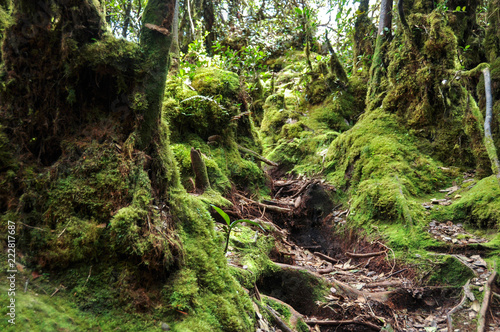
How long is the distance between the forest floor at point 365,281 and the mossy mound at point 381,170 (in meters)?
0.38

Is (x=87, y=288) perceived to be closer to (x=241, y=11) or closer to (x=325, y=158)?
(x=325, y=158)

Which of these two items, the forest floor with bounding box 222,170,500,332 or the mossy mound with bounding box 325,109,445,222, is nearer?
the forest floor with bounding box 222,170,500,332

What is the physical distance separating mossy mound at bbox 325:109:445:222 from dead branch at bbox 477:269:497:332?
1.45 m

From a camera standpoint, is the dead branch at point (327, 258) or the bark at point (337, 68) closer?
the dead branch at point (327, 258)

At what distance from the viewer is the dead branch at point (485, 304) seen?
298 centimetres

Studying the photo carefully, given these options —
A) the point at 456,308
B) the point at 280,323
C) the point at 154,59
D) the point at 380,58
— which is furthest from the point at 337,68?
the point at 280,323

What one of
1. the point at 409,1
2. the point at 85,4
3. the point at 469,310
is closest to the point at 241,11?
the point at 409,1

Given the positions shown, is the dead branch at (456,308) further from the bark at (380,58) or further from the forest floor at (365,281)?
the bark at (380,58)

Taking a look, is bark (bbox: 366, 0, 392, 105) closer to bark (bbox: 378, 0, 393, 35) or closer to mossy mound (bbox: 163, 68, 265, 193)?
bark (bbox: 378, 0, 393, 35)

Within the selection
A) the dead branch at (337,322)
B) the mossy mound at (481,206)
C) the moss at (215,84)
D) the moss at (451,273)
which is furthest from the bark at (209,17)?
the dead branch at (337,322)

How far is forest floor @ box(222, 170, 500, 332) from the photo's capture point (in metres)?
3.23

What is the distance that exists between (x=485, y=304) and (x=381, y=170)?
9.93 feet

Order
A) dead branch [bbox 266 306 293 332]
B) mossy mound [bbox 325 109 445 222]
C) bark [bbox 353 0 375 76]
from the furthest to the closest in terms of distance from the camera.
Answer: bark [bbox 353 0 375 76] < mossy mound [bbox 325 109 445 222] < dead branch [bbox 266 306 293 332]

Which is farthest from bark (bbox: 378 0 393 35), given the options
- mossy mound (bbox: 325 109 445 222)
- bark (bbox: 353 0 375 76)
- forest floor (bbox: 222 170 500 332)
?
forest floor (bbox: 222 170 500 332)
